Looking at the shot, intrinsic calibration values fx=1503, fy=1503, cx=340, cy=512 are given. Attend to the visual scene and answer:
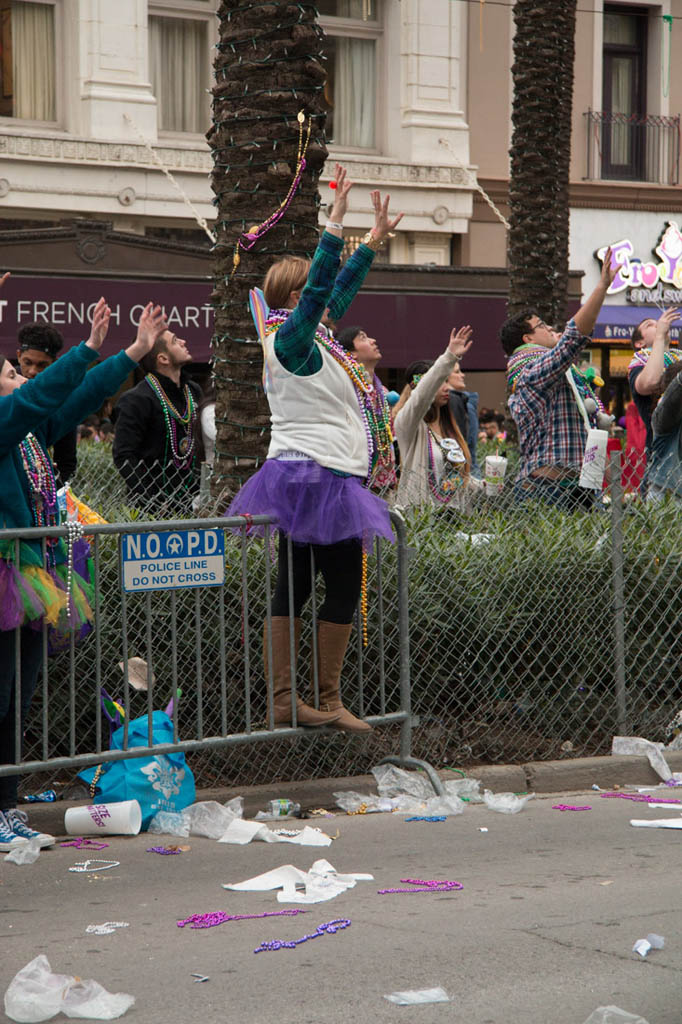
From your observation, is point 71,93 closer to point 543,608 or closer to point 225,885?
point 543,608

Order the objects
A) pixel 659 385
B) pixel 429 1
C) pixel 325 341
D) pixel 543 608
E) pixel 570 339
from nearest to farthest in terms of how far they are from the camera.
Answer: pixel 325 341, pixel 543 608, pixel 570 339, pixel 659 385, pixel 429 1

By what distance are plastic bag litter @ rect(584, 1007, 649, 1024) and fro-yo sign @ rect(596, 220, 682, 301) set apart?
2508cm

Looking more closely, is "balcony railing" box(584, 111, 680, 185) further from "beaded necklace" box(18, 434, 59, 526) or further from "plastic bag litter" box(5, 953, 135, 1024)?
"plastic bag litter" box(5, 953, 135, 1024)

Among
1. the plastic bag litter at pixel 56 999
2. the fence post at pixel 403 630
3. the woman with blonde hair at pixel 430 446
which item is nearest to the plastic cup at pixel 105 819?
the fence post at pixel 403 630

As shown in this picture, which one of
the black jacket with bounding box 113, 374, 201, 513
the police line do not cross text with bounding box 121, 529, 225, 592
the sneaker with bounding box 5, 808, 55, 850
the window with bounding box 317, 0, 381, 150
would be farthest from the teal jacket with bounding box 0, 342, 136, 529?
the window with bounding box 317, 0, 381, 150

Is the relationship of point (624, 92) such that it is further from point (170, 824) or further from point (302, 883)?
point (302, 883)

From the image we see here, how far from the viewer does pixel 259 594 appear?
22.3 ft

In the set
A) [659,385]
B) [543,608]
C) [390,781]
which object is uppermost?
[659,385]

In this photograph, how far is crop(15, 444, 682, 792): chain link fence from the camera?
6688 millimetres

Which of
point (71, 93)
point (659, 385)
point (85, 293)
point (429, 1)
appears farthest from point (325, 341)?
point (429, 1)

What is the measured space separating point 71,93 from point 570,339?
1647cm

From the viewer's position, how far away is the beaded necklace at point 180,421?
932cm

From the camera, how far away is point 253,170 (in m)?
7.68

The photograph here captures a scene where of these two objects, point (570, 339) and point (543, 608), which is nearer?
point (543, 608)
